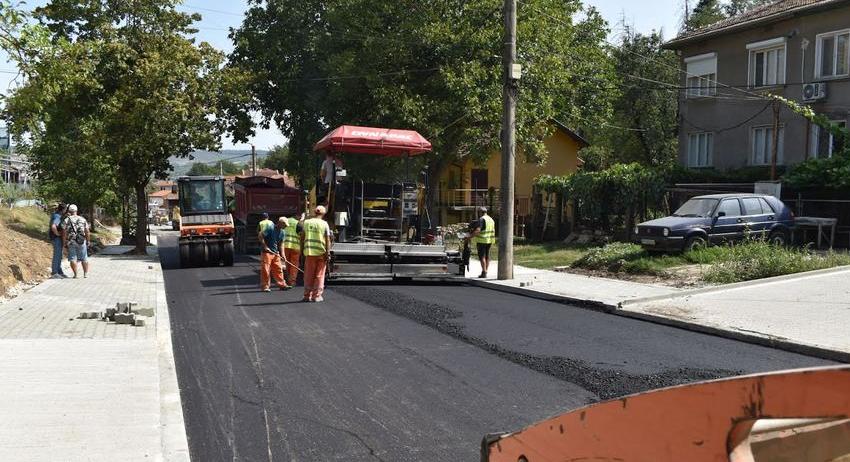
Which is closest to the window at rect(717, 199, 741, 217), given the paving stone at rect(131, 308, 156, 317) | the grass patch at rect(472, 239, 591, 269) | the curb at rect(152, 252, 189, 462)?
the grass patch at rect(472, 239, 591, 269)

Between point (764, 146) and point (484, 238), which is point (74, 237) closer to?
point (484, 238)

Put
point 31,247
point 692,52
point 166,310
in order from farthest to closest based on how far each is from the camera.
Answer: point 692,52, point 31,247, point 166,310

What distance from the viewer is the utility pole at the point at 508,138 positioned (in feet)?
56.1

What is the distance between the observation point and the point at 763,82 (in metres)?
25.8

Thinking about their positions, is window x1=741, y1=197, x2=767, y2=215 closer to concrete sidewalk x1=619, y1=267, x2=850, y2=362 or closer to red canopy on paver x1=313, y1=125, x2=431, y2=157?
concrete sidewalk x1=619, y1=267, x2=850, y2=362

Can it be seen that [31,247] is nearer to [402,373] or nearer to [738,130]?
[402,373]

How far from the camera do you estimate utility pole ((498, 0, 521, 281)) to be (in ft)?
56.1

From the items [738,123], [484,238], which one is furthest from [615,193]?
[484,238]

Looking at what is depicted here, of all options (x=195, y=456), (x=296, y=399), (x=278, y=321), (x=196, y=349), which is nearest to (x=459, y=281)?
(x=278, y=321)

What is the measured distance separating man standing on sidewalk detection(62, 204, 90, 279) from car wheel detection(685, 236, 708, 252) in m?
13.3

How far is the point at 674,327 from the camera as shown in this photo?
1118 cm

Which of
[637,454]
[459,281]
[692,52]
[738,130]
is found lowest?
[459,281]

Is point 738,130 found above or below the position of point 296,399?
above

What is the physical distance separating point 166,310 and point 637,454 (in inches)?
446
